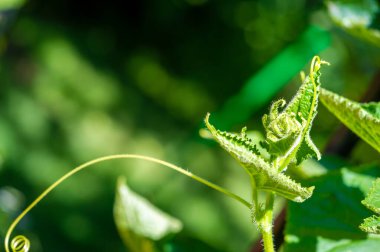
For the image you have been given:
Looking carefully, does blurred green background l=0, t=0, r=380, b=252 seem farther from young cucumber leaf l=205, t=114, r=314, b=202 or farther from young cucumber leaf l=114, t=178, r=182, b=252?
young cucumber leaf l=205, t=114, r=314, b=202

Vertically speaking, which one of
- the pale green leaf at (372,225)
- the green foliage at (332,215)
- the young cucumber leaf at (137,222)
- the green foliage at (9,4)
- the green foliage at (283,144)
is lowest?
the pale green leaf at (372,225)

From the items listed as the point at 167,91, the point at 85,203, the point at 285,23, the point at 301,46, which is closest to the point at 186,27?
the point at 167,91

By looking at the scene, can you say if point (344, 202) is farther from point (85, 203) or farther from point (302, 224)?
point (85, 203)

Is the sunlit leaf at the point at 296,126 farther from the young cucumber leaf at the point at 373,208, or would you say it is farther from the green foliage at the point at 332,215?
the green foliage at the point at 332,215

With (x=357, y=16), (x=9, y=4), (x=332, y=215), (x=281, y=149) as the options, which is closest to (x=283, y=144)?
(x=281, y=149)

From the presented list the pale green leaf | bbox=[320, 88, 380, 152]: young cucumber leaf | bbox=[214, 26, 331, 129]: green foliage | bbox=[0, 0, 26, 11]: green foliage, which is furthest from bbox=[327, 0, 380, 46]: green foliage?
bbox=[0, 0, 26, 11]: green foliage

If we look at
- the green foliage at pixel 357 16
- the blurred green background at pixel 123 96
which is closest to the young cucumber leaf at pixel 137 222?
the green foliage at pixel 357 16
